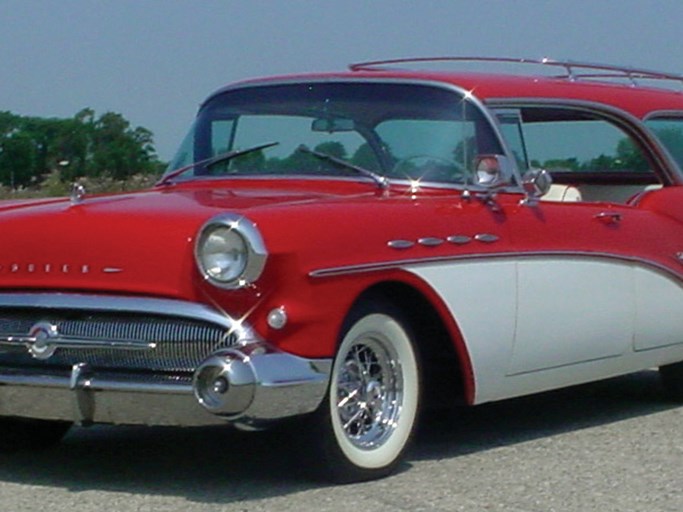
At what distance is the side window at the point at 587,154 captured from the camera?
736 cm

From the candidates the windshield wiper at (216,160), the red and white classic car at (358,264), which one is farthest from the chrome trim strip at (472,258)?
the windshield wiper at (216,160)

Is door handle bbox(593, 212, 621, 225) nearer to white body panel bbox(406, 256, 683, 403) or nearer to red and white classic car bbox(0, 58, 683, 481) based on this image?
red and white classic car bbox(0, 58, 683, 481)

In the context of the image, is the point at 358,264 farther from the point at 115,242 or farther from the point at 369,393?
the point at 115,242

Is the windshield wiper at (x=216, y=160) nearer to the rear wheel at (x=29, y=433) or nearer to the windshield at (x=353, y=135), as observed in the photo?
the windshield at (x=353, y=135)

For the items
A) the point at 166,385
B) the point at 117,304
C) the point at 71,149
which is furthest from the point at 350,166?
the point at 71,149

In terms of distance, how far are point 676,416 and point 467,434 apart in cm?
122

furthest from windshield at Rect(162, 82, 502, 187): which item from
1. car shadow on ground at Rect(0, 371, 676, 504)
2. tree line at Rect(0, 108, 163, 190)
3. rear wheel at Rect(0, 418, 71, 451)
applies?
tree line at Rect(0, 108, 163, 190)

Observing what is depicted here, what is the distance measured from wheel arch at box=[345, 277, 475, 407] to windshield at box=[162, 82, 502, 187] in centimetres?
72

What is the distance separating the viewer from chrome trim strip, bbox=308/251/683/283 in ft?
17.8

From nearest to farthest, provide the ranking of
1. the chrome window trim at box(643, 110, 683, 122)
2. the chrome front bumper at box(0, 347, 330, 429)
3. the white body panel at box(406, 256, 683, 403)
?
the chrome front bumper at box(0, 347, 330, 429) → the white body panel at box(406, 256, 683, 403) → the chrome window trim at box(643, 110, 683, 122)

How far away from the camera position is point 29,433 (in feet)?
20.8

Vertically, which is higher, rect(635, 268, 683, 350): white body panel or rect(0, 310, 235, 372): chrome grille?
rect(0, 310, 235, 372): chrome grille

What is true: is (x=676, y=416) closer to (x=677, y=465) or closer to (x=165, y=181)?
(x=677, y=465)

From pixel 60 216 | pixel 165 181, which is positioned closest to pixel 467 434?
pixel 165 181
